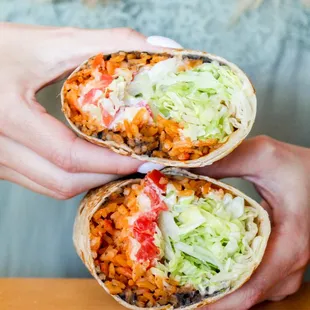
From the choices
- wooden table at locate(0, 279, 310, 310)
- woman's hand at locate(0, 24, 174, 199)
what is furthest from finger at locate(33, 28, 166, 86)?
wooden table at locate(0, 279, 310, 310)

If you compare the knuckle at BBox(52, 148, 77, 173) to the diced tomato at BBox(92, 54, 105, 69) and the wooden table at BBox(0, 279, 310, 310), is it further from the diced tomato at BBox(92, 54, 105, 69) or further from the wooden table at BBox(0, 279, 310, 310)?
the wooden table at BBox(0, 279, 310, 310)

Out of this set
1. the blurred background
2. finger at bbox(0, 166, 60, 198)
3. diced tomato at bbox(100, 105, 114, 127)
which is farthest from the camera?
the blurred background

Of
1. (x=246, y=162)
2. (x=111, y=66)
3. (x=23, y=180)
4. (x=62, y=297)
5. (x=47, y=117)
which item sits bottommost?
(x=62, y=297)

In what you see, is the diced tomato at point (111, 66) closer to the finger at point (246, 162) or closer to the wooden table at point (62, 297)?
the finger at point (246, 162)

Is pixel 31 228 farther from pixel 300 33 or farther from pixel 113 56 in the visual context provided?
pixel 300 33

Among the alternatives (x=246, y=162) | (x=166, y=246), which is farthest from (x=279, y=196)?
(x=166, y=246)

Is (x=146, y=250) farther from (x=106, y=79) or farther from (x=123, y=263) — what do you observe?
(x=106, y=79)

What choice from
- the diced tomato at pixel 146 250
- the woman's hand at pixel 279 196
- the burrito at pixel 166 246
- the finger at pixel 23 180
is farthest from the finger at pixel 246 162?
the finger at pixel 23 180

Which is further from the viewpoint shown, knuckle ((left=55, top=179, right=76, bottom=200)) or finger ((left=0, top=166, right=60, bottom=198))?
finger ((left=0, top=166, right=60, bottom=198))
